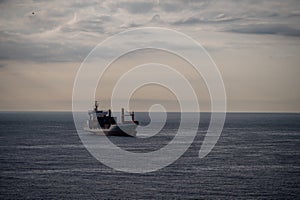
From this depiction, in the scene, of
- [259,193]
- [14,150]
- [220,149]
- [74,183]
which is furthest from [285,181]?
[14,150]

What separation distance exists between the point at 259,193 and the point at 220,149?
56459mm

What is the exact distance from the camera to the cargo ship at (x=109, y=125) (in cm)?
16475

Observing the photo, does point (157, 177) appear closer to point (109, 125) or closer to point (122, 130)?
point (122, 130)

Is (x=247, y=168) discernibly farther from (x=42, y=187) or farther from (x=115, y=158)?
(x=42, y=187)

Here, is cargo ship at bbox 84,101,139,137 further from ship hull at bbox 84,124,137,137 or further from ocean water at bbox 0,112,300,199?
ocean water at bbox 0,112,300,199

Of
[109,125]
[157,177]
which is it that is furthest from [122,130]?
[157,177]

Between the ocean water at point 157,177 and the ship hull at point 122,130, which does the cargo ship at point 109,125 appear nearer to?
the ship hull at point 122,130

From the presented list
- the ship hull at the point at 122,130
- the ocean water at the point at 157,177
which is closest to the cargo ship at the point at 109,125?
the ship hull at the point at 122,130

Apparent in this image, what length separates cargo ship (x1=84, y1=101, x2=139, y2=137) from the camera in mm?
164750

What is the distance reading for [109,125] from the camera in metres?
175

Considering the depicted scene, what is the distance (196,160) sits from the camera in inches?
3851

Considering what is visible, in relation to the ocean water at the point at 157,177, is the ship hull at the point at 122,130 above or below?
above

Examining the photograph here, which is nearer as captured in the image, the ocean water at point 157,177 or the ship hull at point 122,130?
the ocean water at point 157,177

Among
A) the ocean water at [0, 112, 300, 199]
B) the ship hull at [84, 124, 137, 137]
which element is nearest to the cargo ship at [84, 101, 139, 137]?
the ship hull at [84, 124, 137, 137]
